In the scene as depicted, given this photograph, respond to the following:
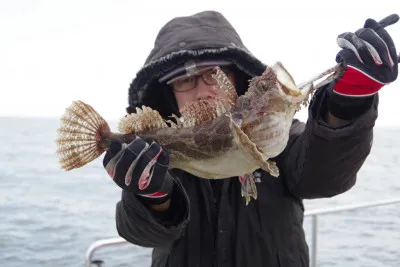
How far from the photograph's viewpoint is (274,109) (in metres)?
2.33

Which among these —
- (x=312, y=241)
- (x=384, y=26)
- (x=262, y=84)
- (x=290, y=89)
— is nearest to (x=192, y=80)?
(x=262, y=84)

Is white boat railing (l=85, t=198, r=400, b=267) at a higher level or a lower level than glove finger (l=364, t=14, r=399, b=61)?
lower

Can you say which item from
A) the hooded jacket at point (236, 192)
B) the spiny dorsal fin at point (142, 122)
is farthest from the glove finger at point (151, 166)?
the hooded jacket at point (236, 192)

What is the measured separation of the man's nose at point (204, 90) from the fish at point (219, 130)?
69cm

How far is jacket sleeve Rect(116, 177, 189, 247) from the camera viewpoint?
9.50ft

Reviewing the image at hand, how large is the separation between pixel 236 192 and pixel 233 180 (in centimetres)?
12

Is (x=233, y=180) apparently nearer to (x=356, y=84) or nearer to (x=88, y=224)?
(x=356, y=84)

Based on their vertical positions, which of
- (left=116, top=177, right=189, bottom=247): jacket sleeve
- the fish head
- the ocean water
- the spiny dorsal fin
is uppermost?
the fish head

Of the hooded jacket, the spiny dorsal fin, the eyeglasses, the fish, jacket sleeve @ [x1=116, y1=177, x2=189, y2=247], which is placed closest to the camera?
the fish

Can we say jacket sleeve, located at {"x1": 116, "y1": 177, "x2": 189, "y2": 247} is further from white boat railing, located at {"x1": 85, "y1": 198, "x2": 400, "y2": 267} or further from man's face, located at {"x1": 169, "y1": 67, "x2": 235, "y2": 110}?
white boat railing, located at {"x1": 85, "y1": 198, "x2": 400, "y2": 267}

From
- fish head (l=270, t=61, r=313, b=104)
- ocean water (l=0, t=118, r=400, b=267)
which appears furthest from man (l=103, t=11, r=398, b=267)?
ocean water (l=0, t=118, r=400, b=267)

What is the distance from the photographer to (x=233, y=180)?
3436 millimetres

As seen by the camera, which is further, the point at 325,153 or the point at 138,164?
the point at 325,153

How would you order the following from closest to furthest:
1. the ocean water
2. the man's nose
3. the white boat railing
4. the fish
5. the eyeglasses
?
the fish < the man's nose < the eyeglasses < the white boat railing < the ocean water
